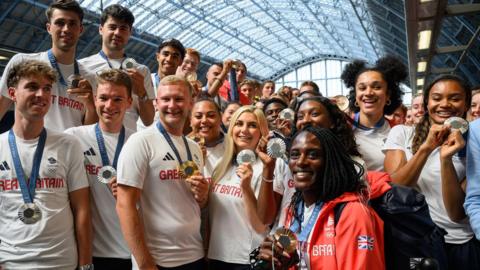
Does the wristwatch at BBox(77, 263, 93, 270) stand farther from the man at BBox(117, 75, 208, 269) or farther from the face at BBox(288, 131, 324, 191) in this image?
the face at BBox(288, 131, 324, 191)

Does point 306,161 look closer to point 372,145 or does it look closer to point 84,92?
point 372,145

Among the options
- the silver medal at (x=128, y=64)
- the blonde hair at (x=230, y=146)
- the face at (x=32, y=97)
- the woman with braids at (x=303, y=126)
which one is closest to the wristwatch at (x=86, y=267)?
the face at (x=32, y=97)

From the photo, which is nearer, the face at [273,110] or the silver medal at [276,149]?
the silver medal at [276,149]

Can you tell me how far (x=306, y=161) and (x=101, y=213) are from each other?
79.6 inches

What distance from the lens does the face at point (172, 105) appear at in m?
4.15

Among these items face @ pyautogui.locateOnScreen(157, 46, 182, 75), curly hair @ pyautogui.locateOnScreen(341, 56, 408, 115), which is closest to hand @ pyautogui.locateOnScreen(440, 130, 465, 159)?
curly hair @ pyautogui.locateOnScreen(341, 56, 408, 115)

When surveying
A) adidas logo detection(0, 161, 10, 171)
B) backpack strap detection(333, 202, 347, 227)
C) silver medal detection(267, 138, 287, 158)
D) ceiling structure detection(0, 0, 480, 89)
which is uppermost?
ceiling structure detection(0, 0, 480, 89)

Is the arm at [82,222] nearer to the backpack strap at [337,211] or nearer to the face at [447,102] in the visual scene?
the backpack strap at [337,211]

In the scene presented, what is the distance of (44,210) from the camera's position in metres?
3.74

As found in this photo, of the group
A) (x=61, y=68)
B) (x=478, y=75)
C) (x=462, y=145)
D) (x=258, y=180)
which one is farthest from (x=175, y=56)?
(x=478, y=75)

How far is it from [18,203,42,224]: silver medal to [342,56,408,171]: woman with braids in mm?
2924

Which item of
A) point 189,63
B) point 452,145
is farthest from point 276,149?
point 189,63

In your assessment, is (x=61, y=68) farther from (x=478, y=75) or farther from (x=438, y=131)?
(x=478, y=75)

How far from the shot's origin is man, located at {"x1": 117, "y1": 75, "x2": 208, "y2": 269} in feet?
12.1
